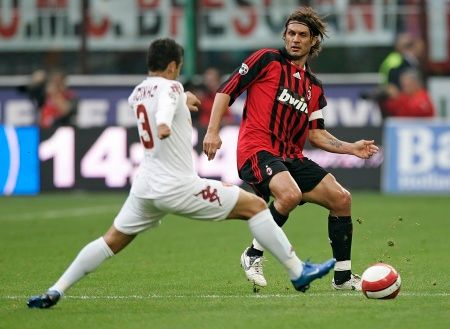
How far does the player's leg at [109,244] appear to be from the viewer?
893 cm

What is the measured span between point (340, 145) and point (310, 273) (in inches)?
71.6

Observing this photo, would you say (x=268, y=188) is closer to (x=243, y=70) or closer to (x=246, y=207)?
(x=243, y=70)

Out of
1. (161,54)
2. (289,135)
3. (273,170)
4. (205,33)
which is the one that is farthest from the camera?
(205,33)

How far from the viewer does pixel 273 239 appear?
905 centimetres

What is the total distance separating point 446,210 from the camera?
1884 centimetres

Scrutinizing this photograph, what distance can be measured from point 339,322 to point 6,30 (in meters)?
19.3

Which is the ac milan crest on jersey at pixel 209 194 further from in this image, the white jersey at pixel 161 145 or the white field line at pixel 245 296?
the white field line at pixel 245 296

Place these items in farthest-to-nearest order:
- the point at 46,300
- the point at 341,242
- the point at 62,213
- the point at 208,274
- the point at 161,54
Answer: the point at 62,213 → the point at 208,274 → the point at 341,242 → the point at 46,300 → the point at 161,54

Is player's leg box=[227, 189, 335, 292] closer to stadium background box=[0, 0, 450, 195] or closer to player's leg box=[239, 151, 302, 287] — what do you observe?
player's leg box=[239, 151, 302, 287]

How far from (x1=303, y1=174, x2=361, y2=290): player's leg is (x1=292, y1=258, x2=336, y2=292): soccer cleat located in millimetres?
1216


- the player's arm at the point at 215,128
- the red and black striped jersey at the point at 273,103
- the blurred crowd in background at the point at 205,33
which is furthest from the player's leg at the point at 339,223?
the blurred crowd in background at the point at 205,33

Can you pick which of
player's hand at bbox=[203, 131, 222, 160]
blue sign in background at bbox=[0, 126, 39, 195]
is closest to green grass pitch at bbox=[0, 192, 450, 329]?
player's hand at bbox=[203, 131, 222, 160]

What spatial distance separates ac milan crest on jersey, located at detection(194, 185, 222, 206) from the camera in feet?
29.1

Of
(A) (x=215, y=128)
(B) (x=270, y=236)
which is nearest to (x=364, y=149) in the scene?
(A) (x=215, y=128)
